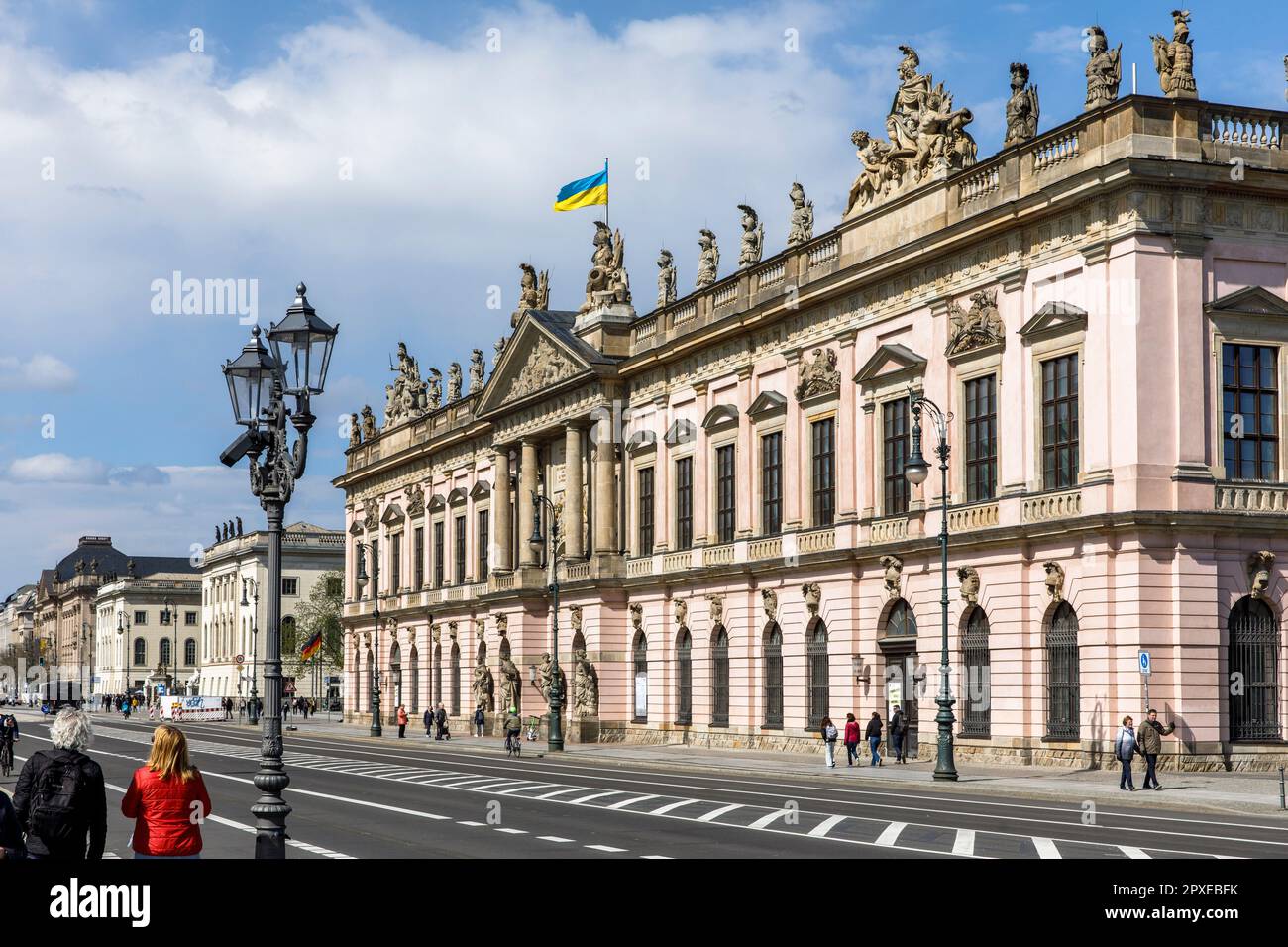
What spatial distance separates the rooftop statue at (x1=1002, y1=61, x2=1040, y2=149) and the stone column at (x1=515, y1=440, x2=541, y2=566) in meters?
36.9

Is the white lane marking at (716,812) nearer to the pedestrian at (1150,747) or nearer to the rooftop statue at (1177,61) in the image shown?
the pedestrian at (1150,747)

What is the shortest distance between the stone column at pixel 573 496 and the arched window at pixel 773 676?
52.7ft

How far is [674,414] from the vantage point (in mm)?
67750

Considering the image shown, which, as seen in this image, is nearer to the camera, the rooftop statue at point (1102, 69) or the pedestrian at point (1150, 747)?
the pedestrian at point (1150, 747)

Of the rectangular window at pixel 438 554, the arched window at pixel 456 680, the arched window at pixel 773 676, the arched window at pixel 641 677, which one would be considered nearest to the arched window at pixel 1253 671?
the arched window at pixel 773 676

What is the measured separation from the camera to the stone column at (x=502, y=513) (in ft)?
274

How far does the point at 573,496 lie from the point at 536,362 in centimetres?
834

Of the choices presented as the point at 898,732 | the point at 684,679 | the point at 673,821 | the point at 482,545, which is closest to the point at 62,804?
the point at 673,821

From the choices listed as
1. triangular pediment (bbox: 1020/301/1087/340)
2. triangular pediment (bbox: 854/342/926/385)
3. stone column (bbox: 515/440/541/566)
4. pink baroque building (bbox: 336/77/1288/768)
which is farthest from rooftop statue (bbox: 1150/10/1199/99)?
stone column (bbox: 515/440/541/566)

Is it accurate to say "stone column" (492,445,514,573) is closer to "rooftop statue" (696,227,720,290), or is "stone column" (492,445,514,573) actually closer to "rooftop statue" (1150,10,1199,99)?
"rooftop statue" (696,227,720,290)

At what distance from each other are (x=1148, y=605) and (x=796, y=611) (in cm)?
1787

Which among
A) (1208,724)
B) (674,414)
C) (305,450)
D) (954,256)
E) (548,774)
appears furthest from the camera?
(674,414)
